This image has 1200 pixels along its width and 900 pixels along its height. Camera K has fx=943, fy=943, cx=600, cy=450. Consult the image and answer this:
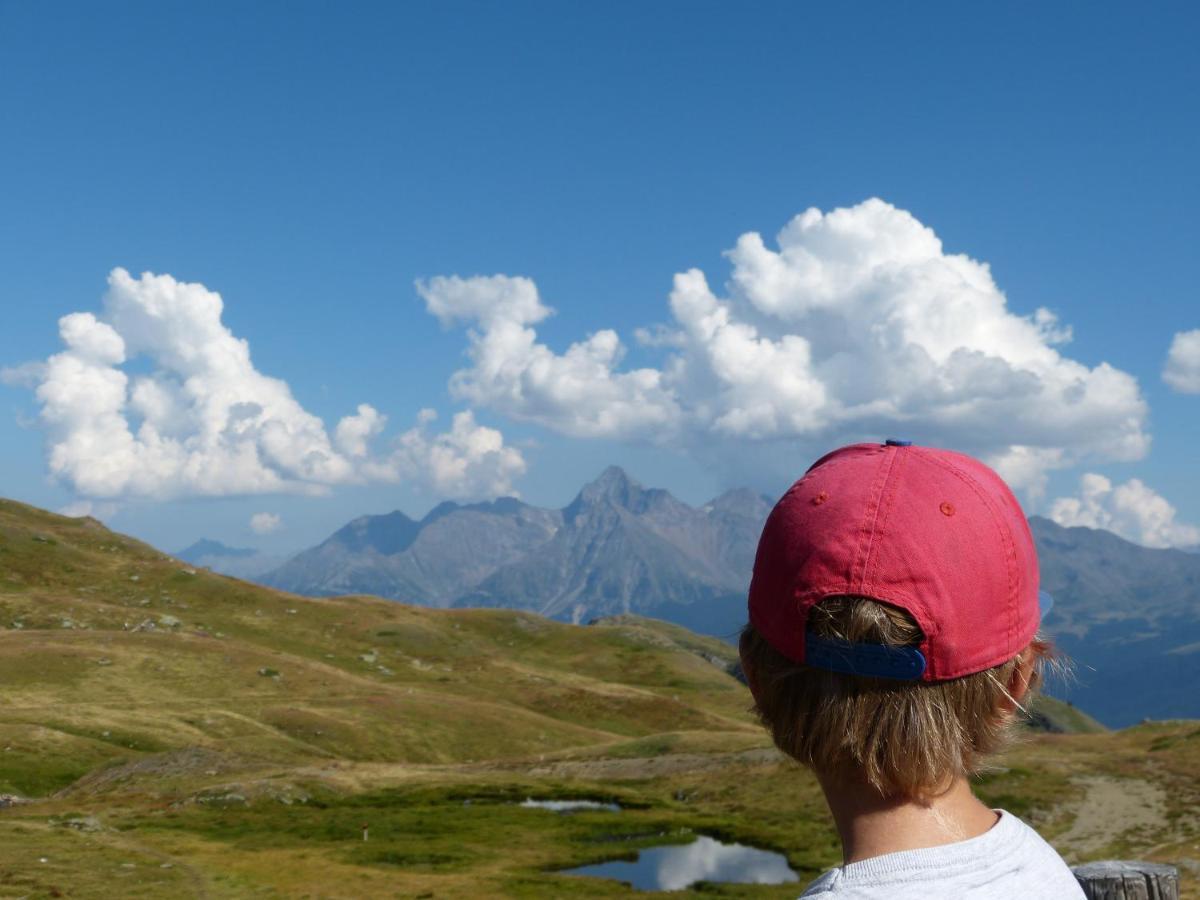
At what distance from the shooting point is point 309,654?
145375mm

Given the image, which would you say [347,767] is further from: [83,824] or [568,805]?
[83,824]

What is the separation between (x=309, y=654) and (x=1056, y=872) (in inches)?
5983

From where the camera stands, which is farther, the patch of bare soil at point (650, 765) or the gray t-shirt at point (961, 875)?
the patch of bare soil at point (650, 765)

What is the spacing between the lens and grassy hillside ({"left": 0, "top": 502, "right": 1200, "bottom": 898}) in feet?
172

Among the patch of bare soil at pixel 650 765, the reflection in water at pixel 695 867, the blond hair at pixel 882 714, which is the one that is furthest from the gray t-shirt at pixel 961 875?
the patch of bare soil at pixel 650 765

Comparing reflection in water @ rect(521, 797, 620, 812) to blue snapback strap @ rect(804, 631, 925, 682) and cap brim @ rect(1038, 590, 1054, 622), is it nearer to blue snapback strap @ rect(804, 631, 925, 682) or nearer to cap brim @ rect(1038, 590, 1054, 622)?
cap brim @ rect(1038, 590, 1054, 622)

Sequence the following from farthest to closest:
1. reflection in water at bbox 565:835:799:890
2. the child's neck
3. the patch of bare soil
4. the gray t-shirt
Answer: the patch of bare soil → reflection in water at bbox 565:835:799:890 → the child's neck → the gray t-shirt

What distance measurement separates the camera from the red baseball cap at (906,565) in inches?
154

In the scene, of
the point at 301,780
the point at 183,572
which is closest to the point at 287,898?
the point at 301,780

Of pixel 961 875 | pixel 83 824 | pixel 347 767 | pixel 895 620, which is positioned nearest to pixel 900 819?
pixel 961 875

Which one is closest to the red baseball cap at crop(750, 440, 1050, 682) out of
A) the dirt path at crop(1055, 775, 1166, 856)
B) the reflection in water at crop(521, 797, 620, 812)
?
the dirt path at crop(1055, 775, 1166, 856)

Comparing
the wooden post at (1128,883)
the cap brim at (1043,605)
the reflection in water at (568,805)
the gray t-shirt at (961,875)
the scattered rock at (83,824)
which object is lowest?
the reflection in water at (568,805)

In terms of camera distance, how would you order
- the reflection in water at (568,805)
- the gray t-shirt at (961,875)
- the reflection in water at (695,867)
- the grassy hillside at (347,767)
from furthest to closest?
the reflection in water at (568,805)
the reflection in water at (695,867)
the grassy hillside at (347,767)
the gray t-shirt at (961,875)

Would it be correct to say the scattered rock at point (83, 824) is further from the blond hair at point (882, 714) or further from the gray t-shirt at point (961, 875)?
the gray t-shirt at point (961, 875)
